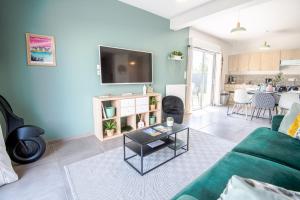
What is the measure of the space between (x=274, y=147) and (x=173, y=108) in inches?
93.8

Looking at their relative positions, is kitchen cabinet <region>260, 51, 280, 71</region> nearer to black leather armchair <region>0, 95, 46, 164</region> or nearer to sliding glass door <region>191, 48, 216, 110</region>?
sliding glass door <region>191, 48, 216, 110</region>

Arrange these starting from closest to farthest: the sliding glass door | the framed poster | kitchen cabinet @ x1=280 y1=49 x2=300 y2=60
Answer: the framed poster, kitchen cabinet @ x1=280 y1=49 x2=300 y2=60, the sliding glass door

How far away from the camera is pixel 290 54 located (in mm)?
5410

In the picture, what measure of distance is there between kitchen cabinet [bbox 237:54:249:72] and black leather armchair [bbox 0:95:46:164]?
715 centimetres

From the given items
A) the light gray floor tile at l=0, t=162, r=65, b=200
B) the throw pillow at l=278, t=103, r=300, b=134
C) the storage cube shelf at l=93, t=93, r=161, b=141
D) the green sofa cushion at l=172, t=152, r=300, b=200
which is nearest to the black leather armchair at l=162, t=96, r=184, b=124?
the storage cube shelf at l=93, t=93, r=161, b=141

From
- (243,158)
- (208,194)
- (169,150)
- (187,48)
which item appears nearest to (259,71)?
(187,48)

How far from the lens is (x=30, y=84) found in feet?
7.88

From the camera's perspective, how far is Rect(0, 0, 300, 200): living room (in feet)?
4.99

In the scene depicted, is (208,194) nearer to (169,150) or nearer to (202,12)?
(169,150)

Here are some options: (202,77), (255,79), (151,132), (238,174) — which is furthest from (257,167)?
(255,79)

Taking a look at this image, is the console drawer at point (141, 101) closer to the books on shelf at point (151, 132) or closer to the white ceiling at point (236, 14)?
the books on shelf at point (151, 132)

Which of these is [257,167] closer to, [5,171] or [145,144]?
[145,144]

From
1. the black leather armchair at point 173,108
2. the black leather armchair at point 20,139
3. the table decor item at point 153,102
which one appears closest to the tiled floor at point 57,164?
the black leather armchair at point 20,139

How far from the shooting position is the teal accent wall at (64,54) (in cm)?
225
